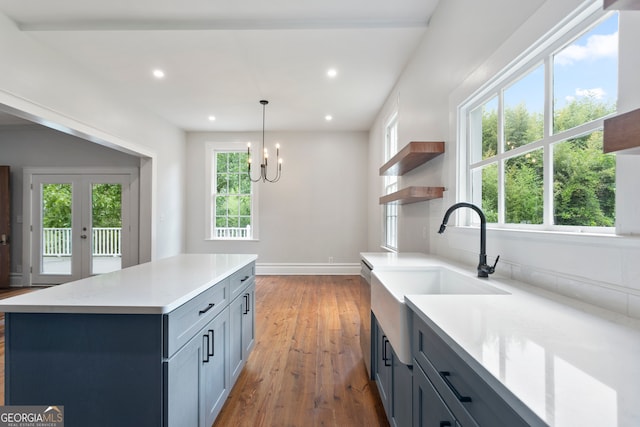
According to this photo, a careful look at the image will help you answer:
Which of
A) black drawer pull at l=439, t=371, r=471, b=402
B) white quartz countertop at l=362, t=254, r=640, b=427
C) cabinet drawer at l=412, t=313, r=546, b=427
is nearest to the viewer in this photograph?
white quartz countertop at l=362, t=254, r=640, b=427

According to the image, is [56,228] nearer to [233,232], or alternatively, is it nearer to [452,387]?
[233,232]

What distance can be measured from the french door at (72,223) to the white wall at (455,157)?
16.5 feet

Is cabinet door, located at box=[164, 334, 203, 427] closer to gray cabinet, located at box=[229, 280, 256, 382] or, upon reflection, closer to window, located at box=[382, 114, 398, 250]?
gray cabinet, located at box=[229, 280, 256, 382]

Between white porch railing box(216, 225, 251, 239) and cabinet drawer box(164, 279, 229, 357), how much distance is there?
4388 millimetres

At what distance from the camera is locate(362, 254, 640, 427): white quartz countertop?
45 centimetres

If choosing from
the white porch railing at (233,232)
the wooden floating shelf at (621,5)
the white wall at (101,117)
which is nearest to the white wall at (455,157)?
the wooden floating shelf at (621,5)

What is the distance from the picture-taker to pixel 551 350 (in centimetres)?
64

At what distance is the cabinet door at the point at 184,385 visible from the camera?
3.73 feet

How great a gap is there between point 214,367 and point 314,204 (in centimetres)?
453

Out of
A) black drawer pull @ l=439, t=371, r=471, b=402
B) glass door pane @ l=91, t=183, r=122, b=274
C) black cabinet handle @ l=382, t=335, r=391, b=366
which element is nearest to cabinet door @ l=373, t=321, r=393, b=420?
black cabinet handle @ l=382, t=335, r=391, b=366

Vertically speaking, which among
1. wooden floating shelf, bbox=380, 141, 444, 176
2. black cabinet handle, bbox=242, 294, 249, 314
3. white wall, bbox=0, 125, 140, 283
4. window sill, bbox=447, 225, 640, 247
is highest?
white wall, bbox=0, 125, 140, 283

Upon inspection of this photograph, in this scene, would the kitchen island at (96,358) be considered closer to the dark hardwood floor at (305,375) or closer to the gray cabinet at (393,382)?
the dark hardwood floor at (305,375)

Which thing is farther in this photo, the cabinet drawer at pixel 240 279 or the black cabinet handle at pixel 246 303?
the black cabinet handle at pixel 246 303

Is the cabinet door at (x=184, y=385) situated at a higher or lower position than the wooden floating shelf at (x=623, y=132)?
lower
